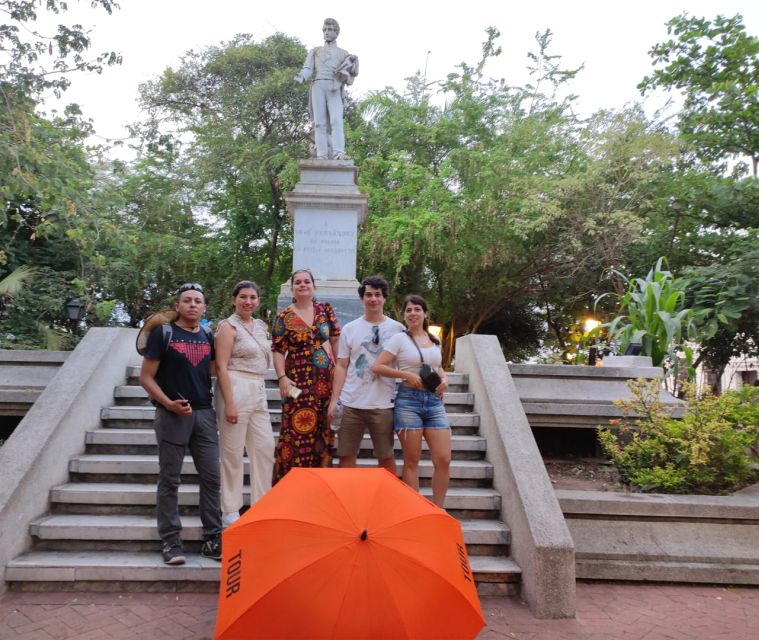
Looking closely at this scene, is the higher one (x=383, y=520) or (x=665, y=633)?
(x=383, y=520)

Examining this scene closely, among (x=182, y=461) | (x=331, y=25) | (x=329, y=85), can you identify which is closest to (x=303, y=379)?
(x=182, y=461)

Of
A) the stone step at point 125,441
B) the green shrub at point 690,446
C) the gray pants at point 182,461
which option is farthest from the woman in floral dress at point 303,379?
the green shrub at point 690,446

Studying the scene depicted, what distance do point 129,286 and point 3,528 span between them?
16.9m

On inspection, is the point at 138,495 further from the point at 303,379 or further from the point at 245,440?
the point at 303,379

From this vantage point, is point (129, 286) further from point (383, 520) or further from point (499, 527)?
→ point (383, 520)

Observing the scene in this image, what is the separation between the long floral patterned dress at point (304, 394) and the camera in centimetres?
471

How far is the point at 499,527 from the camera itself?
519 centimetres

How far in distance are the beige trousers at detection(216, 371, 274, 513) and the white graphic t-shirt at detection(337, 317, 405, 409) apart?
66cm

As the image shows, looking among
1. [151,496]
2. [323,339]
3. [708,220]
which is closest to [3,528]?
[151,496]

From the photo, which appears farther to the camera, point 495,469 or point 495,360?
point 495,360

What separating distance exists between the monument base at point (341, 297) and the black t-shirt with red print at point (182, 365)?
473 centimetres

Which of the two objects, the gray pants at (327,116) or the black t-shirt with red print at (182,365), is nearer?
the black t-shirt with red print at (182,365)

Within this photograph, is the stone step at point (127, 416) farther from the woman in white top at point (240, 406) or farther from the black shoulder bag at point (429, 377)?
the black shoulder bag at point (429, 377)

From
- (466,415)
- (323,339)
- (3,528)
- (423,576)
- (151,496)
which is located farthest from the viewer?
(466,415)
